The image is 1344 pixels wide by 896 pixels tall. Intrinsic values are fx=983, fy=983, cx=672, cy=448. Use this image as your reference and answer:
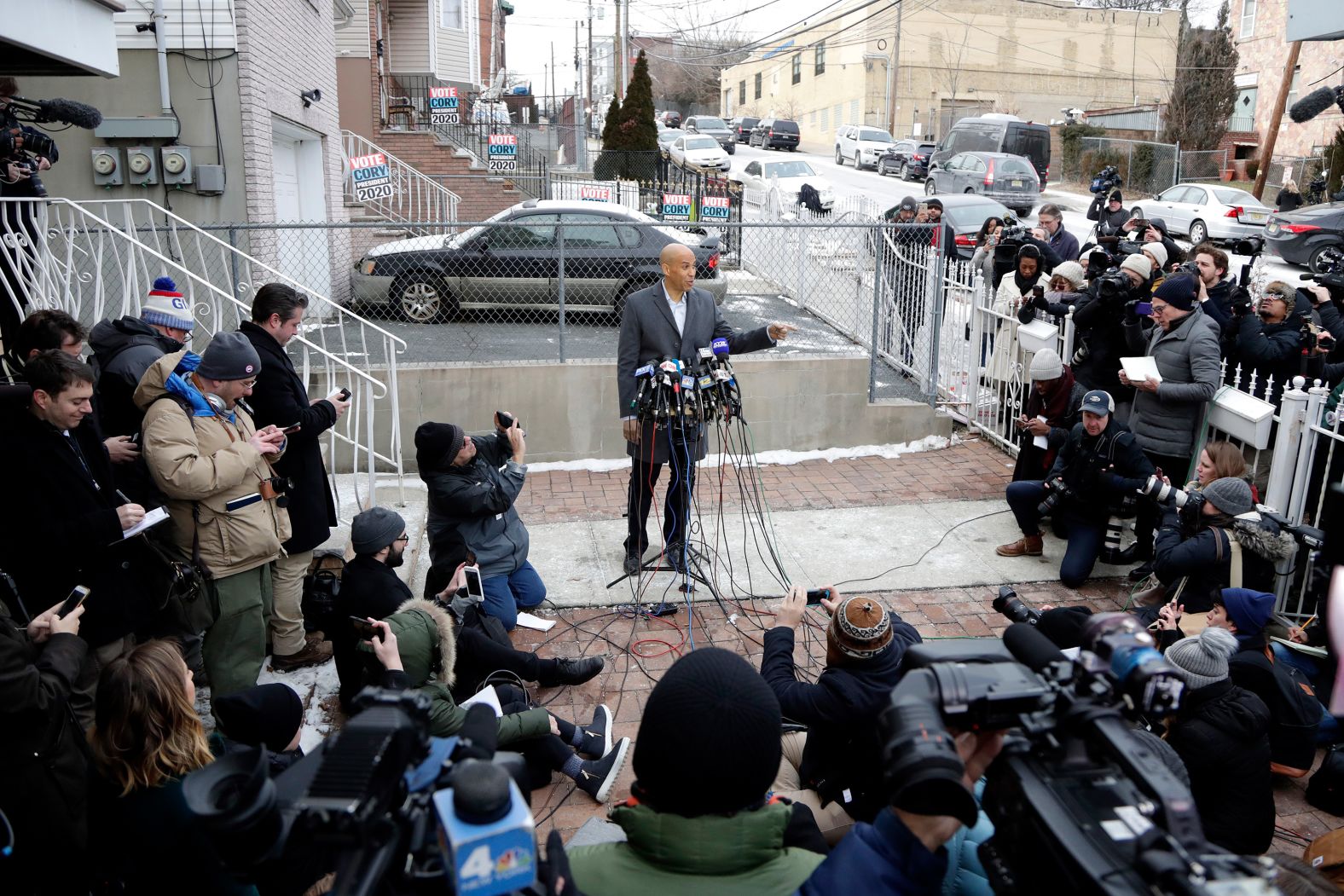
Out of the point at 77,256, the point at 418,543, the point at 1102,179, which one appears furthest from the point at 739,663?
the point at 1102,179

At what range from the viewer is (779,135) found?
4372cm

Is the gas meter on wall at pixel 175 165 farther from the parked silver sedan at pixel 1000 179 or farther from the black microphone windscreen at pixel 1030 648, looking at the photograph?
the parked silver sedan at pixel 1000 179

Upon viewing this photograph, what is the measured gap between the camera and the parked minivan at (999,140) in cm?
2816

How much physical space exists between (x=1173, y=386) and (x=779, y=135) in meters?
40.4

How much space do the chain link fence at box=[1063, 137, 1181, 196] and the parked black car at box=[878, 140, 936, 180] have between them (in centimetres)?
543

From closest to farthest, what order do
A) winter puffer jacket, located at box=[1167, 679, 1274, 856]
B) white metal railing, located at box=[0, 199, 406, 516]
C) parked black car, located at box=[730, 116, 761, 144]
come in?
winter puffer jacket, located at box=[1167, 679, 1274, 856] < white metal railing, located at box=[0, 199, 406, 516] < parked black car, located at box=[730, 116, 761, 144]

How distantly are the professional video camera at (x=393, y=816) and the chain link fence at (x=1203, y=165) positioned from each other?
3384 cm

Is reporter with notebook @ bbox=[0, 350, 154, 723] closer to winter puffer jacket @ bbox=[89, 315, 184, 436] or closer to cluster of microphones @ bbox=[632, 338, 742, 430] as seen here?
winter puffer jacket @ bbox=[89, 315, 184, 436]

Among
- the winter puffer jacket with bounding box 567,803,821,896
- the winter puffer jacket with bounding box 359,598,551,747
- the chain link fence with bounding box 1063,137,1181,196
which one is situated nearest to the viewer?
the winter puffer jacket with bounding box 567,803,821,896

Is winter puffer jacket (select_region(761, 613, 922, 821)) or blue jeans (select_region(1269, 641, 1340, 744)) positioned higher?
winter puffer jacket (select_region(761, 613, 922, 821))

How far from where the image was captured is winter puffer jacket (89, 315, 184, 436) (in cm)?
430

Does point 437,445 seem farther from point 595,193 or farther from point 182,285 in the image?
point 595,193

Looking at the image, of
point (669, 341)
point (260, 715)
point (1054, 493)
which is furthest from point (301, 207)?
point (260, 715)

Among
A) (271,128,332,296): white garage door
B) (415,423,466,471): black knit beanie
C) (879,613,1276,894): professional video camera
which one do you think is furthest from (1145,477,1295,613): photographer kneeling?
(271,128,332,296): white garage door
